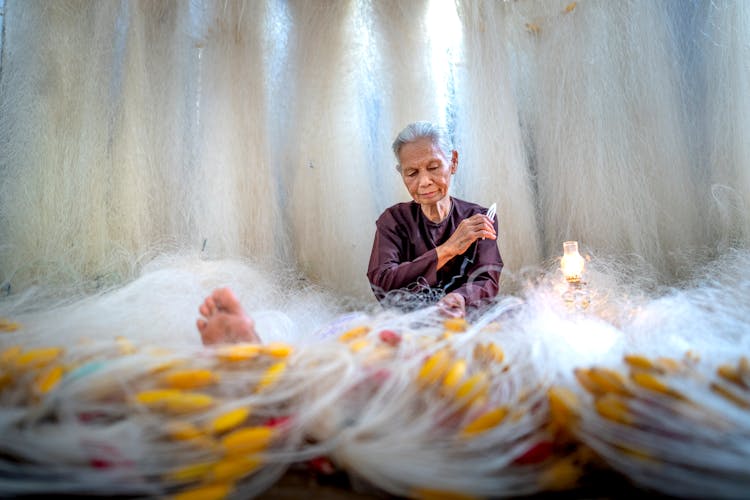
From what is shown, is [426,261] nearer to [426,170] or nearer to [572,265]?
[426,170]

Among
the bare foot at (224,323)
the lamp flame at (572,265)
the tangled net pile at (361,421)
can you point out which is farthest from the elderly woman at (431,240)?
the tangled net pile at (361,421)

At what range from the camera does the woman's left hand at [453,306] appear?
1.53 metres

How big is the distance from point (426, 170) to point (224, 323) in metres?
1.19

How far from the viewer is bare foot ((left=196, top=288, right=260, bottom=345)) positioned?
3.60ft

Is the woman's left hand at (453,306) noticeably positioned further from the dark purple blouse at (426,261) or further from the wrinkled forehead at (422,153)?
the wrinkled forehead at (422,153)

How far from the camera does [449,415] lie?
2.70ft

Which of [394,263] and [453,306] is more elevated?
[394,263]

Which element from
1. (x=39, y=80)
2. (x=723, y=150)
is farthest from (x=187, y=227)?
(x=723, y=150)

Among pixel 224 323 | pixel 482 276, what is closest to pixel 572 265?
pixel 482 276

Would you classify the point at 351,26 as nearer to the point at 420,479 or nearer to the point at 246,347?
the point at 246,347

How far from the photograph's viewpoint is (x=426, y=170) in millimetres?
2018

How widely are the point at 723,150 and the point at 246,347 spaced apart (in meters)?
2.24

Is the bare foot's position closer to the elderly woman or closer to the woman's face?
the elderly woman

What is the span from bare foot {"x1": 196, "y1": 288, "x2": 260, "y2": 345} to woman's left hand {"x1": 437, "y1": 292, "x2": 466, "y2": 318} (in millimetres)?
641
